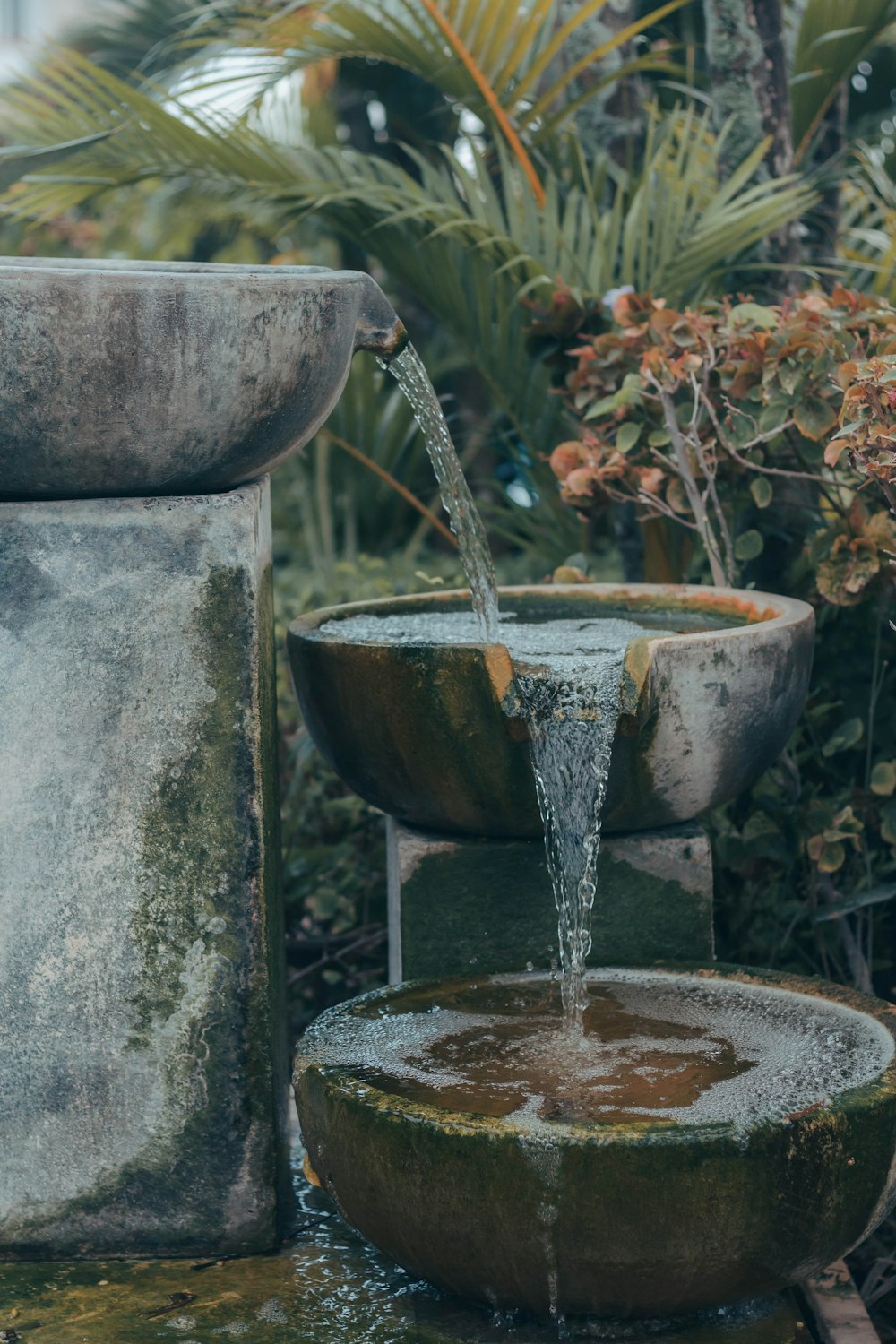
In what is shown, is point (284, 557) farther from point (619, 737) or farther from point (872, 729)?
point (619, 737)

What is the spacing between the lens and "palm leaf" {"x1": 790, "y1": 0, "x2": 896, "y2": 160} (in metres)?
3.56

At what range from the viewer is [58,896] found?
6.23 feet

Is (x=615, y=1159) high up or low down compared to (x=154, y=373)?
down

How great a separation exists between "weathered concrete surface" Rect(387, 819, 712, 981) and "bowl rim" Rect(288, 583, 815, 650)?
316 mm

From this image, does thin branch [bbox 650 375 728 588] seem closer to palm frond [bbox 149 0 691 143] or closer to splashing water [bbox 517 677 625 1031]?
splashing water [bbox 517 677 625 1031]

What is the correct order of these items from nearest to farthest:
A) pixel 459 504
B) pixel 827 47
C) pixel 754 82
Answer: pixel 459 504
pixel 754 82
pixel 827 47

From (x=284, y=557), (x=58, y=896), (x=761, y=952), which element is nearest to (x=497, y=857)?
(x=58, y=896)

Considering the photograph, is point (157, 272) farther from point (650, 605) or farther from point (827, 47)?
point (827, 47)

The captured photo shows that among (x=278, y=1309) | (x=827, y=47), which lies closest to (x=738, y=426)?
(x=827, y=47)

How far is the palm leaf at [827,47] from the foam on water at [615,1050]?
232 centimetres

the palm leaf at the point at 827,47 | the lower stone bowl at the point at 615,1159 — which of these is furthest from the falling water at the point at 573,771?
the palm leaf at the point at 827,47

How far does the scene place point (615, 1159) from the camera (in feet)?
5.03

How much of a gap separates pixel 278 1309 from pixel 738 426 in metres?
1.61

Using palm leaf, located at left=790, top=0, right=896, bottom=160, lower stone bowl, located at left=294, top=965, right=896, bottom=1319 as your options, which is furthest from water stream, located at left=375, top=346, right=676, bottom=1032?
palm leaf, located at left=790, top=0, right=896, bottom=160
